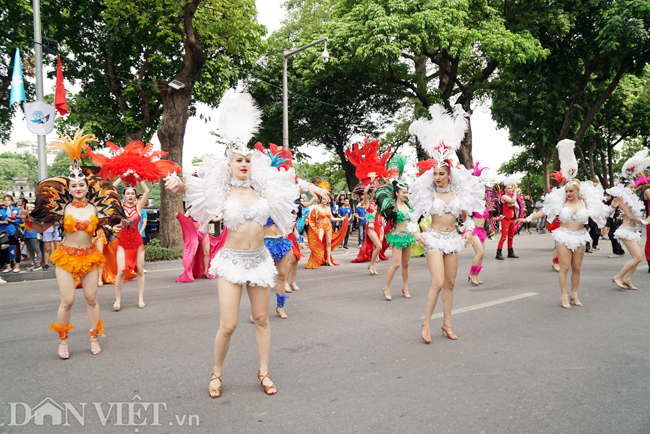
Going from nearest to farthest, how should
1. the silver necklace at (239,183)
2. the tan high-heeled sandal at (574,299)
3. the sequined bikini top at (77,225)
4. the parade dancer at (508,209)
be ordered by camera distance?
the silver necklace at (239,183)
the sequined bikini top at (77,225)
the tan high-heeled sandal at (574,299)
the parade dancer at (508,209)

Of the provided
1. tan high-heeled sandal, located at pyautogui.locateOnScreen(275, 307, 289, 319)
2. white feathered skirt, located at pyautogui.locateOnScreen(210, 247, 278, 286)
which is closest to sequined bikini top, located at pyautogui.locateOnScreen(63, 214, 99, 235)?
white feathered skirt, located at pyautogui.locateOnScreen(210, 247, 278, 286)

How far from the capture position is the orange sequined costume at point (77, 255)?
179 inches

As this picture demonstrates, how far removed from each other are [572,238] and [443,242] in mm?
2632

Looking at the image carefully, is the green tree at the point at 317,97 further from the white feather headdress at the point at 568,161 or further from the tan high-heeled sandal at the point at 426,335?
the tan high-heeled sandal at the point at 426,335

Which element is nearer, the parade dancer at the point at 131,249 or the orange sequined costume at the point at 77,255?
the orange sequined costume at the point at 77,255

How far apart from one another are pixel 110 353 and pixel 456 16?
53.9 ft

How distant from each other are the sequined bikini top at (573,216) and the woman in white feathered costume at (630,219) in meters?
1.91

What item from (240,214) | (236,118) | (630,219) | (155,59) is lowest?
(630,219)

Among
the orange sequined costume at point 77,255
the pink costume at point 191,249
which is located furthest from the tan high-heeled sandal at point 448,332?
the pink costume at point 191,249

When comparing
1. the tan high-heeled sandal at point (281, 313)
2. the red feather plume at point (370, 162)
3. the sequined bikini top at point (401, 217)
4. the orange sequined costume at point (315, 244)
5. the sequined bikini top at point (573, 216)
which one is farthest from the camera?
the orange sequined costume at point (315, 244)

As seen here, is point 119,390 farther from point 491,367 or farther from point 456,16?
point 456,16

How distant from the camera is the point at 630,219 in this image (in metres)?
7.83

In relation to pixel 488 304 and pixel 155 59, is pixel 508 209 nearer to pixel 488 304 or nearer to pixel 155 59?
pixel 488 304

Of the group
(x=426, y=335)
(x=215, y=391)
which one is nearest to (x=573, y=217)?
(x=426, y=335)
